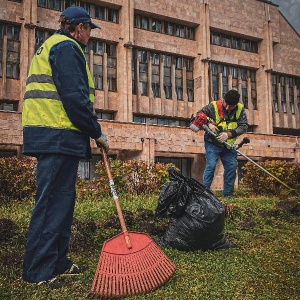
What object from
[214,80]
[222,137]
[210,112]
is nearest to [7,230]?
[222,137]

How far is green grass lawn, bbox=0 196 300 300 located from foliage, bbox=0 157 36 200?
8.52 feet

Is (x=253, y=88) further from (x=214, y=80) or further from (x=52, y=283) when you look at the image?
(x=52, y=283)

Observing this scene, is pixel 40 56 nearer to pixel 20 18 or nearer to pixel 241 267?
pixel 241 267

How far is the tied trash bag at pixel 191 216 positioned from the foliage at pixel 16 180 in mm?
4807

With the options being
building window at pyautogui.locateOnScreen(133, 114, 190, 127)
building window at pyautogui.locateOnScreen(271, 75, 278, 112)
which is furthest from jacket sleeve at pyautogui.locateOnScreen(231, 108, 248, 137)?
building window at pyautogui.locateOnScreen(271, 75, 278, 112)

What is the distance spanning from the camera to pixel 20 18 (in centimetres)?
1923

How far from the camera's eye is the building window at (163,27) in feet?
75.2

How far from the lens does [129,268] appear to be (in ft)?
8.50

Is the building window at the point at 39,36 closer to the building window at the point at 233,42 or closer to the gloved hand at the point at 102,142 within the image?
the building window at the point at 233,42

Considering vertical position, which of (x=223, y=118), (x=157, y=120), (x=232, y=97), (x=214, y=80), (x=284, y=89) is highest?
(x=284, y=89)

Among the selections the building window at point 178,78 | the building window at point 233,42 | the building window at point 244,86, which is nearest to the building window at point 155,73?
the building window at point 178,78

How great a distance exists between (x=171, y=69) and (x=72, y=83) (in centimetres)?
2168

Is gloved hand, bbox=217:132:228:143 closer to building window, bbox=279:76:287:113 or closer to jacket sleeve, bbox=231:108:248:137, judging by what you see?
jacket sleeve, bbox=231:108:248:137

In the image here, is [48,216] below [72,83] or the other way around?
below
